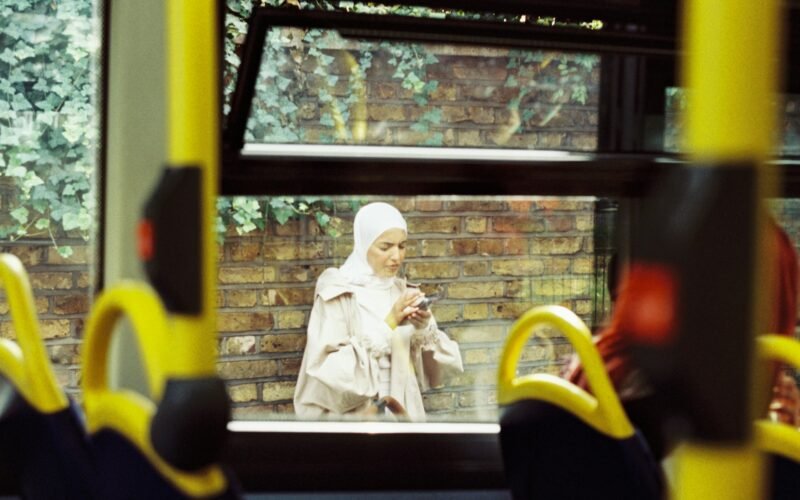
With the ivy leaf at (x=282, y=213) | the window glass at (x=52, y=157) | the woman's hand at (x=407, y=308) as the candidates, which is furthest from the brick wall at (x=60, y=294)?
the woman's hand at (x=407, y=308)

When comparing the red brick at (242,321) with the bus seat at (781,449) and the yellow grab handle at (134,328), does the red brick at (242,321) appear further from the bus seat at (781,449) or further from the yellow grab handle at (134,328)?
the bus seat at (781,449)

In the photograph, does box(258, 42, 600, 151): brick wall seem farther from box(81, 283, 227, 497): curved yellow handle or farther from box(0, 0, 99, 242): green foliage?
box(81, 283, 227, 497): curved yellow handle

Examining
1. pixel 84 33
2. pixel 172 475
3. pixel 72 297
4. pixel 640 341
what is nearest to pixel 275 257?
pixel 72 297

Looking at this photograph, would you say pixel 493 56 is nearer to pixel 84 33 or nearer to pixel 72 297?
pixel 84 33

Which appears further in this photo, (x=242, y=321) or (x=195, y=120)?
(x=242, y=321)

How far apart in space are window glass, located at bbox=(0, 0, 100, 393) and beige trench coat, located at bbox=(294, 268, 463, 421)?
0.50 m

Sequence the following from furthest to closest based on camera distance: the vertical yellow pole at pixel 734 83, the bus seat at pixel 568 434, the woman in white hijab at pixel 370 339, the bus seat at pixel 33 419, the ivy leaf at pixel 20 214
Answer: the woman in white hijab at pixel 370 339 → the ivy leaf at pixel 20 214 → the bus seat at pixel 568 434 → the bus seat at pixel 33 419 → the vertical yellow pole at pixel 734 83

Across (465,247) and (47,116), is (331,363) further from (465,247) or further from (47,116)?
(47,116)

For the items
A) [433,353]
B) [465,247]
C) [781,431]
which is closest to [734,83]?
[781,431]

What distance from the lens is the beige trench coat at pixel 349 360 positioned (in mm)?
2348

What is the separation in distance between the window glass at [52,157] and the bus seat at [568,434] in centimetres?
96

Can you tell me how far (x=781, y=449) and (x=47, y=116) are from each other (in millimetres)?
1528

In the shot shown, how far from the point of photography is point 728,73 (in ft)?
1.99

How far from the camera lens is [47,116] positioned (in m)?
2.18
